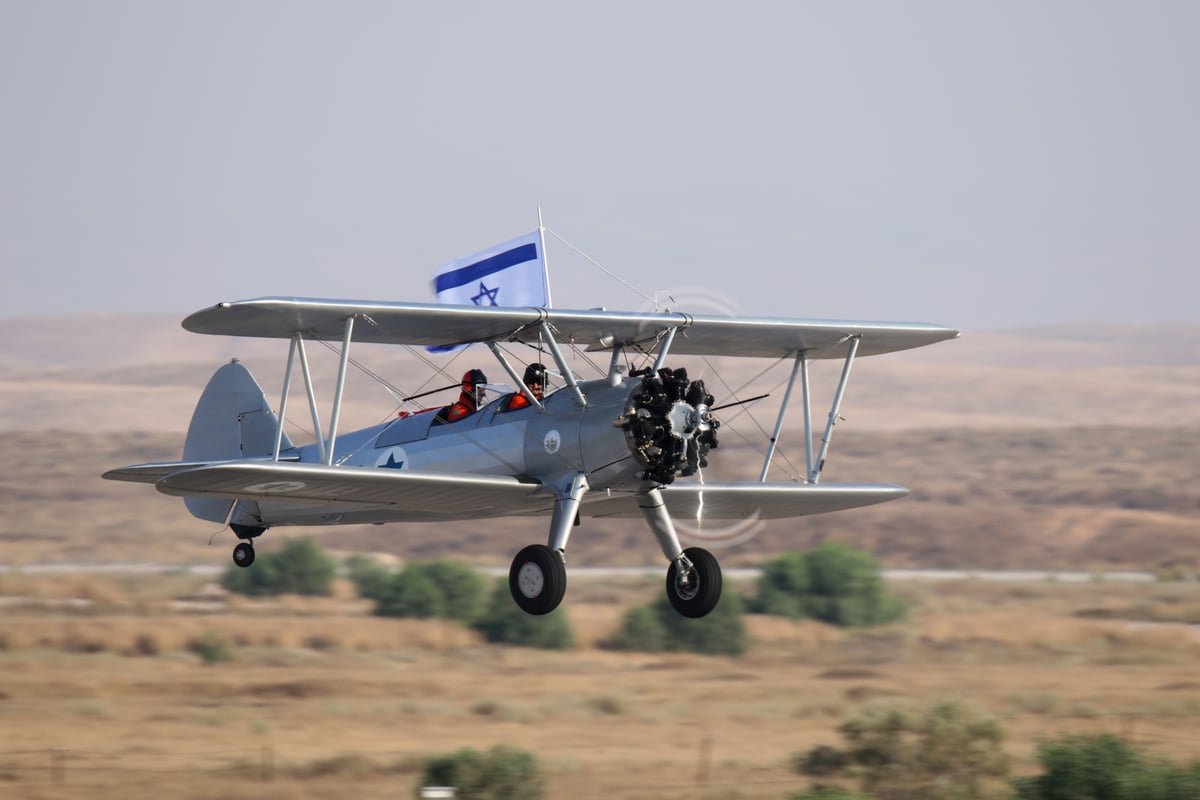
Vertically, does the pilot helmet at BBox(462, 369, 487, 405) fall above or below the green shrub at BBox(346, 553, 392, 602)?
above

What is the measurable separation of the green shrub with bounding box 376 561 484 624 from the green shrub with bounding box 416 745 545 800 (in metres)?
24.3

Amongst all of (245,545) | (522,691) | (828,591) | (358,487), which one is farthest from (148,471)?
(828,591)

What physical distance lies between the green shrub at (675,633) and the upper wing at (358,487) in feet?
118

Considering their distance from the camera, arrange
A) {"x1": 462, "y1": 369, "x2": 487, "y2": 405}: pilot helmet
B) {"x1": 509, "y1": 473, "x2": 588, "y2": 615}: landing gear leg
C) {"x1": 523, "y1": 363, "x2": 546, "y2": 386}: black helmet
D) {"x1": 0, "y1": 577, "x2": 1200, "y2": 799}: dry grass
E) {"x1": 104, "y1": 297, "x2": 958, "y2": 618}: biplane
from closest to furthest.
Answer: {"x1": 104, "y1": 297, "x2": 958, "y2": 618}: biplane, {"x1": 509, "y1": 473, "x2": 588, "y2": 615}: landing gear leg, {"x1": 523, "y1": 363, "x2": 546, "y2": 386}: black helmet, {"x1": 462, "y1": 369, "x2": 487, "y2": 405}: pilot helmet, {"x1": 0, "y1": 577, "x2": 1200, "y2": 799}: dry grass

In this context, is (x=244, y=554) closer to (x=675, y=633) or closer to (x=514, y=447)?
(x=514, y=447)

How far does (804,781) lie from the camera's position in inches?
1364

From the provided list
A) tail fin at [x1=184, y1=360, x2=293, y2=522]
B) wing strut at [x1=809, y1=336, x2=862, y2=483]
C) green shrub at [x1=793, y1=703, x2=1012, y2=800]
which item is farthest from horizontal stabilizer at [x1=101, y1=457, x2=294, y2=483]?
green shrub at [x1=793, y1=703, x2=1012, y2=800]

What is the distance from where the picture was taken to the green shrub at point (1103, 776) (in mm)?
29297

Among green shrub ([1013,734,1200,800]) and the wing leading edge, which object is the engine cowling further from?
green shrub ([1013,734,1200,800])

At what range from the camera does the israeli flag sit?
71.8ft

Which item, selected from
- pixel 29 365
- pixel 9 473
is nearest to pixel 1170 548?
pixel 9 473

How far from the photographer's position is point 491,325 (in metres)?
17.5

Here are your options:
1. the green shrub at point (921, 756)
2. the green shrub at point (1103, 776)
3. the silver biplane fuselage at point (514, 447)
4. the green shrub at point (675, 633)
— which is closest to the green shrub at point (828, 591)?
the green shrub at point (675, 633)

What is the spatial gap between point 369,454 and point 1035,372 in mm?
132761
